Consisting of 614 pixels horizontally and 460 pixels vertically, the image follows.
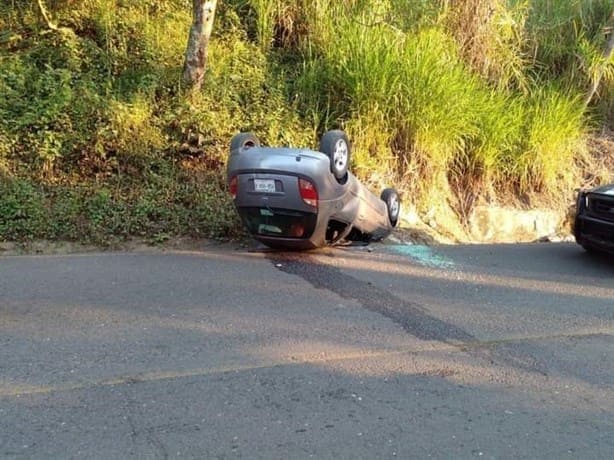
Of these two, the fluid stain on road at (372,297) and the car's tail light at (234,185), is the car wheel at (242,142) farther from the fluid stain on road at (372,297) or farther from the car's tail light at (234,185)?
the fluid stain on road at (372,297)

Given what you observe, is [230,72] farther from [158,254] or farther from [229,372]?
[229,372]

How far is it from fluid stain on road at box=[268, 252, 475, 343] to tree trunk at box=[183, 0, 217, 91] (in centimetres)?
346

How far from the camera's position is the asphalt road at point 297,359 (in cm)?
312

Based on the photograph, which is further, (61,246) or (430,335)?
(61,246)

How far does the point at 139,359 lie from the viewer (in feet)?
13.0

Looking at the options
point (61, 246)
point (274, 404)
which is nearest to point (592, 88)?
point (61, 246)

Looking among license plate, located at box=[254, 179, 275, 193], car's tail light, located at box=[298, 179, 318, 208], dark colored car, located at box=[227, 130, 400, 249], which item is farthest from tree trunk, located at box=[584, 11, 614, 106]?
license plate, located at box=[254, 179, 275, 193]

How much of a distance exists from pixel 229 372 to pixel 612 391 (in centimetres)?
234

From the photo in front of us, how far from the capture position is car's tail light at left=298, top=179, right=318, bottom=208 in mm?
5793

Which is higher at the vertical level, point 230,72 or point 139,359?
point 230,72

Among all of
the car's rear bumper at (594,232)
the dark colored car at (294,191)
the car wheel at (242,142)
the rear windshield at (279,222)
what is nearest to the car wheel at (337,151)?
the dark colored car at (294,191)

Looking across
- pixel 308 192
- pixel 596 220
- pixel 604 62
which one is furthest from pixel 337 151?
pixel 604 62

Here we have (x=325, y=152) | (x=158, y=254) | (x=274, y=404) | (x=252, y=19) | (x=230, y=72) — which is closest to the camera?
(x=274, y=404)

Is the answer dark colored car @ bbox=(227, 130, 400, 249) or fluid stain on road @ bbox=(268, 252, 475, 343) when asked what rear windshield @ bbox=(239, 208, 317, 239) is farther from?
fluid stain on road @ bbox=(268, 252, 475, 343)
